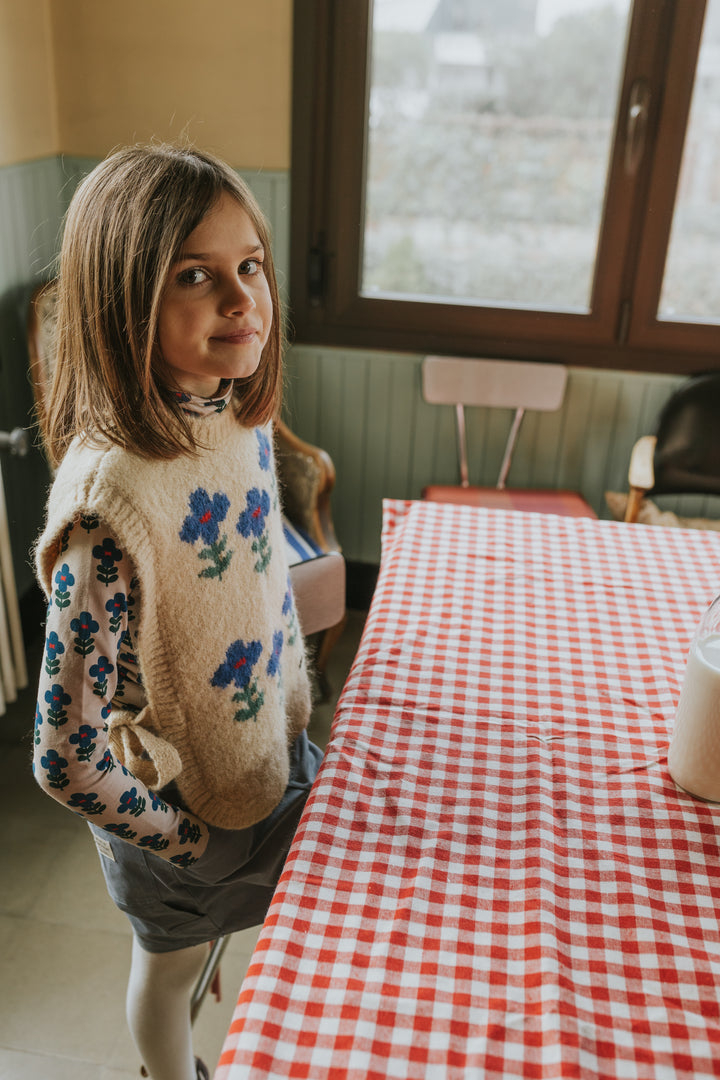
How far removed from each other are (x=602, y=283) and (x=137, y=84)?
143 cm

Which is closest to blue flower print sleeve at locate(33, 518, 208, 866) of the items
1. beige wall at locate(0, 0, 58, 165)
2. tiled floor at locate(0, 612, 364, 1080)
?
tiled floor at locate(0, 612, 364, 1080)

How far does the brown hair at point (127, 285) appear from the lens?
81 centimetres

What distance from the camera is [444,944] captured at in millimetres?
723

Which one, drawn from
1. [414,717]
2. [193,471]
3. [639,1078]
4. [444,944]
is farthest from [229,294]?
[639,1078]

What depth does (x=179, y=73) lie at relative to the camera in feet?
8.32

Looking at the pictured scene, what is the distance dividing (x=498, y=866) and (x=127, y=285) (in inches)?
24.0

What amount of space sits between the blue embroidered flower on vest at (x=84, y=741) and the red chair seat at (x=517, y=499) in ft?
5.67

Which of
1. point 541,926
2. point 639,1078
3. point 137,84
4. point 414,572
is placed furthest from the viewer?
point 137,84

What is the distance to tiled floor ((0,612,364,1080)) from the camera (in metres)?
1.52

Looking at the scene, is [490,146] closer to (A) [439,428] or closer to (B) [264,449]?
(A) [439,428]

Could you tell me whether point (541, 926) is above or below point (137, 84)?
below

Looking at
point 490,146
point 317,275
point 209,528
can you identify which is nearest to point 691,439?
point 490,146

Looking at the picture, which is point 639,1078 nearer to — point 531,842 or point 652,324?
point 531,842

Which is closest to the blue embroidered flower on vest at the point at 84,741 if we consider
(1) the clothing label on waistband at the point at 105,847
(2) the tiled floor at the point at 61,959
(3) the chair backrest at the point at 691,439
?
(1) the clothing label on waistband at the point at 105,847
